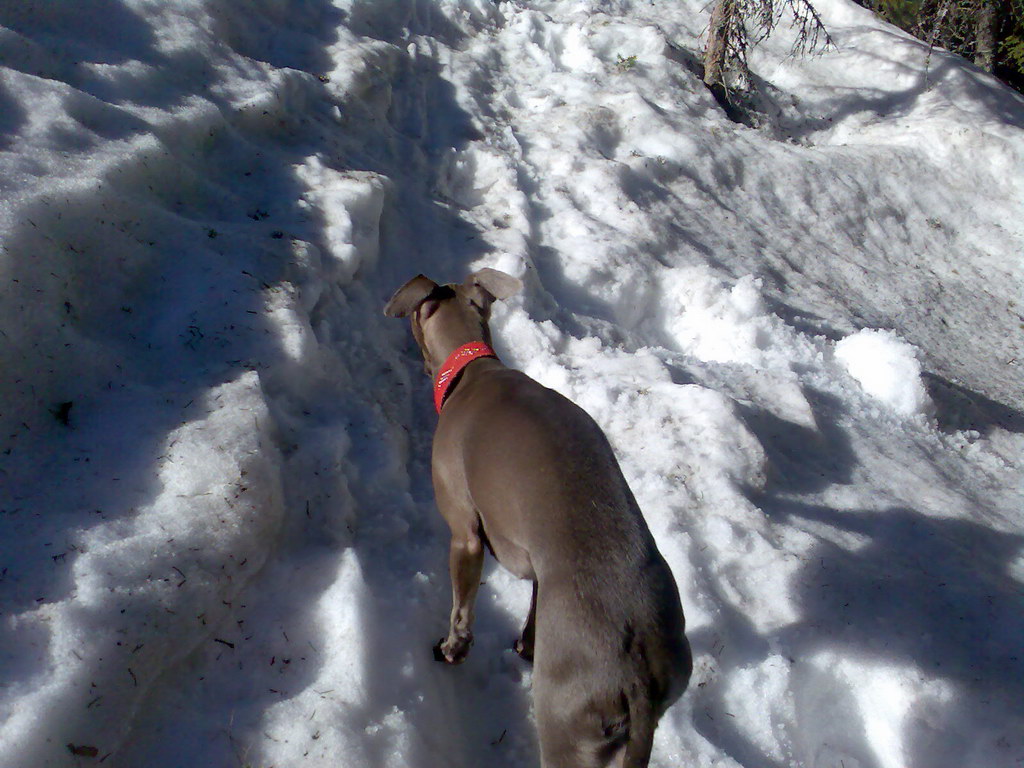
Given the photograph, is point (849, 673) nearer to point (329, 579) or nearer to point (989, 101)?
point (329, 579)

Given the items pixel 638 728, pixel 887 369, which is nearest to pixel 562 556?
pixel 638 728

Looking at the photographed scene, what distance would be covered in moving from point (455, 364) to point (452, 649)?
144 cm

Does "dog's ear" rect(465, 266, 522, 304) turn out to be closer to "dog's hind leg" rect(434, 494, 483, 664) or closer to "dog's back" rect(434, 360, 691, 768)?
"dog's back" rect(434, 360, 691, 768)

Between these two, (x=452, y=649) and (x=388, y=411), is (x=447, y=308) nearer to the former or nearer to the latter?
(x=388, y=411)

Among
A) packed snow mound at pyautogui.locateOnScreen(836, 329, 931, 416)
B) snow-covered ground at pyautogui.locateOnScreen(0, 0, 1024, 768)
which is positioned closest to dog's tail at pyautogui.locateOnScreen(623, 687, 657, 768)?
snow-covered ground at pyautogui.locateOnScreen(0, 0, 1024, 768)

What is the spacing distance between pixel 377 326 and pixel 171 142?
183 cm

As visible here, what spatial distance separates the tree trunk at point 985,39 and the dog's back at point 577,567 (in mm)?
14509

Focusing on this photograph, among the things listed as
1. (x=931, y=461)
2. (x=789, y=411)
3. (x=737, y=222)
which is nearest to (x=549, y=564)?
(x=789, y=411)

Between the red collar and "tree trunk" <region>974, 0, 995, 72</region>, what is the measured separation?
553 inches

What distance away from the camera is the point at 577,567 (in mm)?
2641

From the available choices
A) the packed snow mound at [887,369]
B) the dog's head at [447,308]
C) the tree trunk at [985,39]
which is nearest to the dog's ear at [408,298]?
the dog's head at [447,308]

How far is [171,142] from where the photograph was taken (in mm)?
4750

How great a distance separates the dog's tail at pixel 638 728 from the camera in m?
2.42

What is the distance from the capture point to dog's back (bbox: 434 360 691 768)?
2428 millimetres
